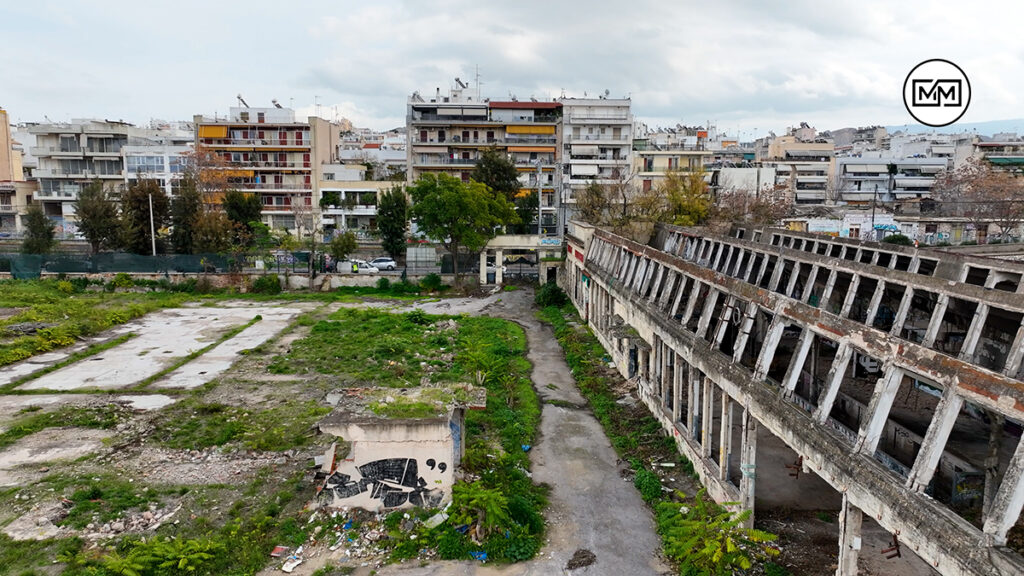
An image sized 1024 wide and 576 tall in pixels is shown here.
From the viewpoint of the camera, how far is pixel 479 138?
62.9 m

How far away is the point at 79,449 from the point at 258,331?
14.2 metres

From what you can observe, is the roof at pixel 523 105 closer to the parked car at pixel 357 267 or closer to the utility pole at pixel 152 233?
the parked car at pixel 357 267

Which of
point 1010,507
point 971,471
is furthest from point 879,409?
point 971,471

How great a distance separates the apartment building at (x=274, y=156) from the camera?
62656 mm

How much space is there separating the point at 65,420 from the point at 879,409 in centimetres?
2006

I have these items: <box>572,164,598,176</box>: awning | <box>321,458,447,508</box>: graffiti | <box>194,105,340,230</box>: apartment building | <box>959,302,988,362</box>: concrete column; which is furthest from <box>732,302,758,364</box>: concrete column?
<box>194,105,340,230</box>: apartment building

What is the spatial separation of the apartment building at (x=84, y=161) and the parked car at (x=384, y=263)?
2715 cm

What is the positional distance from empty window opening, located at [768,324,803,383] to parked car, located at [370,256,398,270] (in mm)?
27218

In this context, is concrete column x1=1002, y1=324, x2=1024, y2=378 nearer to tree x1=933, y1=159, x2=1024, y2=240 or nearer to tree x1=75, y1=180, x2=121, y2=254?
tree x1=933, y1=159, x2=1024, y2=240

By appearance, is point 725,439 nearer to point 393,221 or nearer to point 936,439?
point 936,439

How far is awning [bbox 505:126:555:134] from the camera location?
206 feet

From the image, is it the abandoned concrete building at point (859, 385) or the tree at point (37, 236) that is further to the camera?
the tree at point (37, 236)

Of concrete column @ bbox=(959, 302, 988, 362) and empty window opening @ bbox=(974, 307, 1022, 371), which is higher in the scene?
concrete column @ bbox=(959, 302, 988, 362)

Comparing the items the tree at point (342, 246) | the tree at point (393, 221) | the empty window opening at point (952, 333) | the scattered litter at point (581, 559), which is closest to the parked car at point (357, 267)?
the tree at point (342, 246)
